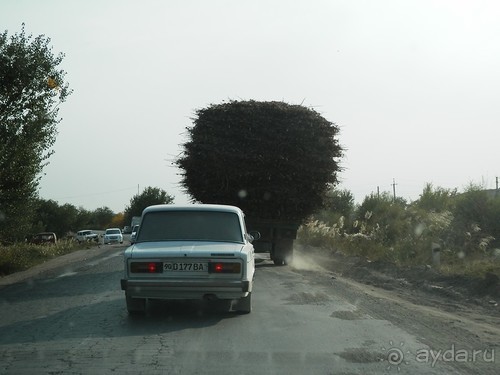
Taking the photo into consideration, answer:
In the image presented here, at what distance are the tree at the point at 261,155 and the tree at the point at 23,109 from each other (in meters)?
4.84

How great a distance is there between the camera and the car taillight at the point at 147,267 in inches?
373

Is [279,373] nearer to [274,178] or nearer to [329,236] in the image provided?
[274,178]

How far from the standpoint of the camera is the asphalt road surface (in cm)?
672

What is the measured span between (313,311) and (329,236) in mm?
18937

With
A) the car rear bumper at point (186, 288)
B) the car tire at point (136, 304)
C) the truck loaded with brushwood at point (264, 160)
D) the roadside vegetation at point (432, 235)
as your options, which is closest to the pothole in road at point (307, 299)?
the car rear bumper at point (186, 288)

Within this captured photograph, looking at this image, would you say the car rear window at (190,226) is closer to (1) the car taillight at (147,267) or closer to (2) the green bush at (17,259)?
(1) the car taillight at (147,267)

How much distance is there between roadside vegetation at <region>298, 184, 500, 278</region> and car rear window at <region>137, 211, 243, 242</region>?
20.0ft

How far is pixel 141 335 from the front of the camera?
330 inches

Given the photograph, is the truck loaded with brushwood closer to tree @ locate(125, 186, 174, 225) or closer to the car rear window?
the car rear window

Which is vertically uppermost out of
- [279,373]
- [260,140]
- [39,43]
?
[39,43]

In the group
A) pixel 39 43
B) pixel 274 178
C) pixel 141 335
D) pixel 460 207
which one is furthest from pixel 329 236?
pixel 141 335

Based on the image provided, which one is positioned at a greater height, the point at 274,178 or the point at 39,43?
the point at 39,43

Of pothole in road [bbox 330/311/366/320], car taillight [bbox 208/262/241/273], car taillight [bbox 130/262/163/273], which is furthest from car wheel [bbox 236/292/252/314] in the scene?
car taillight [bbox 130/262/163/273]

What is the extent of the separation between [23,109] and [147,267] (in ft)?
42.7
